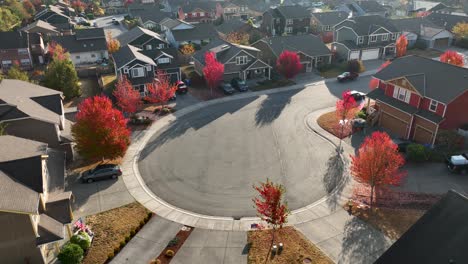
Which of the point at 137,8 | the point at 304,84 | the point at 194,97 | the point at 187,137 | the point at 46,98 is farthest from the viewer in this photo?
the point at 137,8

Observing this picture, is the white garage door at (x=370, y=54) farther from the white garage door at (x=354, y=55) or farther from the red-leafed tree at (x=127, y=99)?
the red-leafed tree at (x=127, y=99)

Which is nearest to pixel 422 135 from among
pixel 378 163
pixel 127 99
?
pixel 378 163

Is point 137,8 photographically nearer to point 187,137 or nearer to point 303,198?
point 187,137

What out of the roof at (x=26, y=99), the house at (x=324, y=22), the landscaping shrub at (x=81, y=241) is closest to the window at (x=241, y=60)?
the roof at (x=26, y=99)

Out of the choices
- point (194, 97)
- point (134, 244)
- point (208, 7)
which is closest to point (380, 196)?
point (134, 244)

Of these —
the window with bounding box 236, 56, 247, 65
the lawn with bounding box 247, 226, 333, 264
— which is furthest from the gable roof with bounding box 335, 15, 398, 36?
the lawn with bounding box 247, 226, 333, 264
